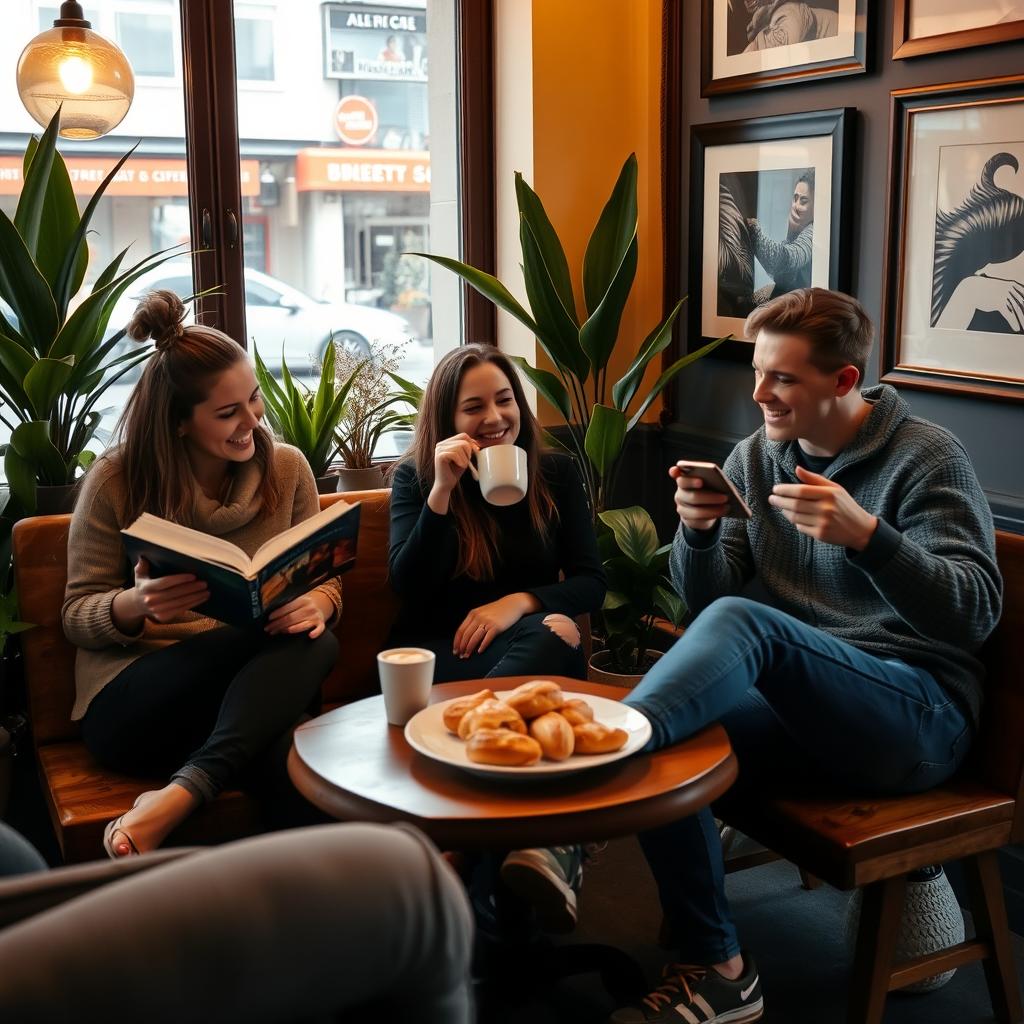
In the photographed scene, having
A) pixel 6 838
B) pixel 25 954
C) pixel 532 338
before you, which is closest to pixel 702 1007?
pixel 6 838

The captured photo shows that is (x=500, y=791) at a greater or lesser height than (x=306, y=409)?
lesser

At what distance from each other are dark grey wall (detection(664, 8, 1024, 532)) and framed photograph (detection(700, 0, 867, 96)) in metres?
0.03

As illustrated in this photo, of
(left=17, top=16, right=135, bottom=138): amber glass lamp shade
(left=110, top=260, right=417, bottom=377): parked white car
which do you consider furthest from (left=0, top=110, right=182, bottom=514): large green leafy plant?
(left=110, top=260, right=417, bottom=377): parked white car

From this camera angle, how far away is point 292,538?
2.08 m

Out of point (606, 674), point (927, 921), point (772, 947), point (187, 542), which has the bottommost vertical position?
point (772, 947)

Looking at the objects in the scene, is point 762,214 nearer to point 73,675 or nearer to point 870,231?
point 870,231

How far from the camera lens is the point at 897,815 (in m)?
1.93

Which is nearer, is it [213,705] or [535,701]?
[535,701]

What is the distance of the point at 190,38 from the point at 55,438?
115 cm

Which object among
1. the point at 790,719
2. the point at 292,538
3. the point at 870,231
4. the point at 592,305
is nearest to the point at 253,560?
the point at 292,538

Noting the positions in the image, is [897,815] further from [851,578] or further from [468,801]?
[468,801]

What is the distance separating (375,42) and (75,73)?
1.05m

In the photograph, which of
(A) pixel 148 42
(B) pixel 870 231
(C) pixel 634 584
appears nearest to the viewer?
(B) pixel 870 231

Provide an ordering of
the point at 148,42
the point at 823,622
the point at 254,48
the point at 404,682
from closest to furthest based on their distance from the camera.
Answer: the point at 404,682
the point at 823,622
the point at 148,42
the point at 254,48
